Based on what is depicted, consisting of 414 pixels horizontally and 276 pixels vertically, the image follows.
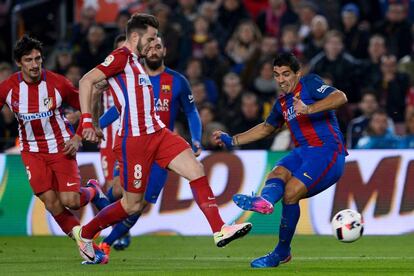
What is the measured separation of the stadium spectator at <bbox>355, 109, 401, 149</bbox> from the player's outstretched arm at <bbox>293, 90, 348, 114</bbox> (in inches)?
240

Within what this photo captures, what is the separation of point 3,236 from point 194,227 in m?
2.68

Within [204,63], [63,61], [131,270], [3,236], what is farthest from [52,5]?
[131,270]

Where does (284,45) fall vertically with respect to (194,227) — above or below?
above

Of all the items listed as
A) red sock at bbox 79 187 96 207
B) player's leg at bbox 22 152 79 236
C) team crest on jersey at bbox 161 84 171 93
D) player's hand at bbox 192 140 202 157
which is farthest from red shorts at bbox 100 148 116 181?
player's leg at bbox 22 152 79 236

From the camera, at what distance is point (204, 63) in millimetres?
20562

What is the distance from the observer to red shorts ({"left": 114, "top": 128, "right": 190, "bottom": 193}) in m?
11.6

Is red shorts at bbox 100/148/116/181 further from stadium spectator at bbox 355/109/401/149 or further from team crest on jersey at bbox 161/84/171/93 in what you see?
stadium spectator at bbox 355/109/401/149

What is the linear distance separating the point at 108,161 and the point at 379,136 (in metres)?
4.82

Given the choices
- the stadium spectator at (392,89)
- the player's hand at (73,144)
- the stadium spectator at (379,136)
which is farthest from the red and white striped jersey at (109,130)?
the stadium spectator at (392,89)

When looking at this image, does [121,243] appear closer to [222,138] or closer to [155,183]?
[155,183]

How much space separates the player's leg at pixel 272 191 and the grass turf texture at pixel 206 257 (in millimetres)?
603

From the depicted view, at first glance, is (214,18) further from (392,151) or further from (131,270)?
(131,270)

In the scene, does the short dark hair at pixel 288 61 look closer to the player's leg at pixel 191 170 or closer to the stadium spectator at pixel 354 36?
the player's leg at pixel 191 170

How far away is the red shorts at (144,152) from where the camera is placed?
1162cm
